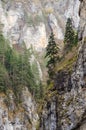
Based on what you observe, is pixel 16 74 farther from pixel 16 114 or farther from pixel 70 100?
pixel 70 100

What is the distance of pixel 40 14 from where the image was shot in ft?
557

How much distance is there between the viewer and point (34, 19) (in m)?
166

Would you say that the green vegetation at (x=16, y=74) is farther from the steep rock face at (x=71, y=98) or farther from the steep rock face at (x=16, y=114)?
the steep rock face at (x=71, y=98)

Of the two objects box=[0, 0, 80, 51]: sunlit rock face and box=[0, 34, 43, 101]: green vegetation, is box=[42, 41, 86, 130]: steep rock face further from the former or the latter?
box=[0, 0, 80, 51]: sunlit rock face

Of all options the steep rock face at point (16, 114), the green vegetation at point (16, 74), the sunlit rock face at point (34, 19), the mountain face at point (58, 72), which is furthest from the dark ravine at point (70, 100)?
the sunlit rock face at point (34, 19)

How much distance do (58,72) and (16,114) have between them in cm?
4366

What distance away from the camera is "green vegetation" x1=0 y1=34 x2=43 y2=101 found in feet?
290

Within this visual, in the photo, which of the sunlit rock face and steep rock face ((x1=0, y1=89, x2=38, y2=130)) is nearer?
steep rock face ((x1=0, y1=89, x2=38, y2=130))

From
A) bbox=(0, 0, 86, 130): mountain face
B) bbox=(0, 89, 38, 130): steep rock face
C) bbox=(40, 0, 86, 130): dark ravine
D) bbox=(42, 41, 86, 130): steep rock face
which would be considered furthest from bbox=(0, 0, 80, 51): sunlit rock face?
bbox=(42, 41, 86, 130): steep rock face

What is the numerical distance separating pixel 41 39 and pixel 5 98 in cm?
7773

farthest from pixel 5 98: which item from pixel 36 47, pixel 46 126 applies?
pixel 36 47

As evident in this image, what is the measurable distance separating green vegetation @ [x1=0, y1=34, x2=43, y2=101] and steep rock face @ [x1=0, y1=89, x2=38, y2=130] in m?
2.06

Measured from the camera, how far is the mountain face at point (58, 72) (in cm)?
3903

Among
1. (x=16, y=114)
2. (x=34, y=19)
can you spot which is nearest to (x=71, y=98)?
(x=16, y=114)
